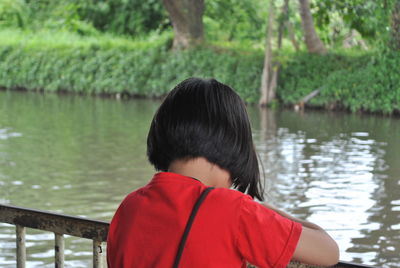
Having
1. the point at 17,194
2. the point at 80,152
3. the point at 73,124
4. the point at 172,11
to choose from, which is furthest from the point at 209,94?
the point at 172,11

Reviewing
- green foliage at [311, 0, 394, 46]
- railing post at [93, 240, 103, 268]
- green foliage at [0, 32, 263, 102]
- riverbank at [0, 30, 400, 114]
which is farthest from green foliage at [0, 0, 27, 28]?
railing post at [93, 240, 103, 268]

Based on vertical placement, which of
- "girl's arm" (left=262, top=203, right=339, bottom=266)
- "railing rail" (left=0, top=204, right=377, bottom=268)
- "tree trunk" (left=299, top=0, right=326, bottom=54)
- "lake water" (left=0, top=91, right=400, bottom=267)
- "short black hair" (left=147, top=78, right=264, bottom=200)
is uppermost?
"tree trunk" (left=299, top=0, right=326, bottom=54)

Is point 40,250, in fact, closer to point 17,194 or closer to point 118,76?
point 17,194

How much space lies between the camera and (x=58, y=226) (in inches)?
98.8

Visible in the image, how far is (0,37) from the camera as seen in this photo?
3512 centimetres

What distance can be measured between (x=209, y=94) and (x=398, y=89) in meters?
19.8

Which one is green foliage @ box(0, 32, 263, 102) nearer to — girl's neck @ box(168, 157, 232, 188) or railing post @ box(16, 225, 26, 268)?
railing post @ box(16, 225, 26, 268)

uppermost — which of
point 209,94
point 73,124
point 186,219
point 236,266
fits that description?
point 209,94

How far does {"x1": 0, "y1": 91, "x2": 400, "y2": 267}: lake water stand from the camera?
7338 millimetres

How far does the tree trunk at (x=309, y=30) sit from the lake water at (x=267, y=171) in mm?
4140

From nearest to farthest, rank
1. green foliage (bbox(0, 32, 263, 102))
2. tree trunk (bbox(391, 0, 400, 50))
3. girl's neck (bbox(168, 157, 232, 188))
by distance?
girl's neck (bbox(168, 157, 232, 188)) → tree trunk (bbox(391, 0, 400, 50)) → green foliage (bbox(0, 32, 263, 102))

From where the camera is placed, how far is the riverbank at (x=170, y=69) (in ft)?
71.6

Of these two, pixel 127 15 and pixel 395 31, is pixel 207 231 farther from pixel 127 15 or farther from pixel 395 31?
pixel 127 15

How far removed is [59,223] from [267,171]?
→ 28.5 feet
